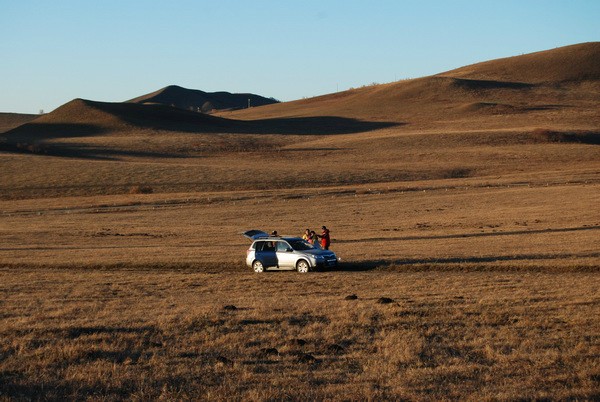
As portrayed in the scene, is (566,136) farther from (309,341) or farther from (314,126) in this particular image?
(309,341)

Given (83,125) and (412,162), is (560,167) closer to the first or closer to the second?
(412,162)

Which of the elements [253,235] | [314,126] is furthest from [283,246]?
[314,126]

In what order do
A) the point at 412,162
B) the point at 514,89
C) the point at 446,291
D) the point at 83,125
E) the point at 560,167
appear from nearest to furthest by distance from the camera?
1. the point at 446,291
2. the point at 560,167
3. the point at 412,162
4. the point at 83,125
5. the point at 514,89

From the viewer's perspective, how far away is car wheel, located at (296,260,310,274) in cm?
3184

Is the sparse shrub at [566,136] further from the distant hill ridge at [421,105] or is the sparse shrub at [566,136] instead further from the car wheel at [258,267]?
the car wheel at [258,267]

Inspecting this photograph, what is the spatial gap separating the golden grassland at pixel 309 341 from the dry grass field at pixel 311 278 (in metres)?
0.06

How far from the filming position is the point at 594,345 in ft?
47.8

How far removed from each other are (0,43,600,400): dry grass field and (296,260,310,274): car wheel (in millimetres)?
608

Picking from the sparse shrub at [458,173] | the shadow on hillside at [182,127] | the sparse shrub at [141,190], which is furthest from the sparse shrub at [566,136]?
the sparse shrub at [141,190]

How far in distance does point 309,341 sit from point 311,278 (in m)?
13.6

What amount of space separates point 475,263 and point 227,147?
91.8m

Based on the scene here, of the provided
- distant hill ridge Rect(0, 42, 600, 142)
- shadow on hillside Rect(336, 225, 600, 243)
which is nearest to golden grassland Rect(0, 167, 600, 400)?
shadow on hillside Rect(336, 225, 600, 243)

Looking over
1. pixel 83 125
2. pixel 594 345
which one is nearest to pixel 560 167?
pixel 594 345

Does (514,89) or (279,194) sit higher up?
(514,89)
